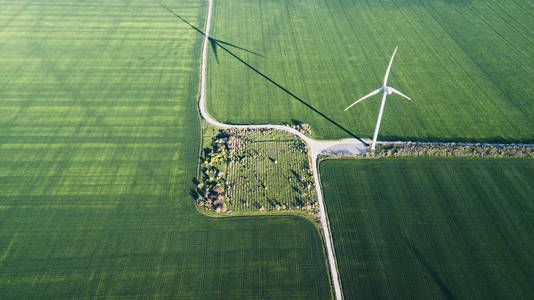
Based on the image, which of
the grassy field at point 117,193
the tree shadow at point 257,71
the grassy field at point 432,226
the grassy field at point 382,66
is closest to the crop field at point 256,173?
the grassy field at point 117,193

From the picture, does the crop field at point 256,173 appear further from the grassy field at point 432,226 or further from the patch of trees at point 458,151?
the patch of trees at point 458,151

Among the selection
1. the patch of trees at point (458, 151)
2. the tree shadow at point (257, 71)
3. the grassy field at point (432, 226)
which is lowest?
the grassy field at point (432, 226)

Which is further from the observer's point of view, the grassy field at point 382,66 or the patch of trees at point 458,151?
the grassy field at point 382,66

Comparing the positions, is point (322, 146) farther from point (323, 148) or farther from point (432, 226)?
point (432, 226)

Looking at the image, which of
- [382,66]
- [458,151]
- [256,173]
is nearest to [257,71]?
[256,173]

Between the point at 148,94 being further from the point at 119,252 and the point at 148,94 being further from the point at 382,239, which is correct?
the point at 382,239

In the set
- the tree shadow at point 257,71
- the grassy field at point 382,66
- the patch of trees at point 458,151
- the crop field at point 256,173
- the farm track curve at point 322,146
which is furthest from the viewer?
the grassy field at point 382,66
